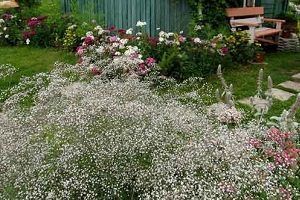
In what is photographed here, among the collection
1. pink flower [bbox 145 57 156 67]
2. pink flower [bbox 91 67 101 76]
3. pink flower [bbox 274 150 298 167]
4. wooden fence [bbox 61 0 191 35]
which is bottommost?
pink flower [bbox 274 150 298 167]

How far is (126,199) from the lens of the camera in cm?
370

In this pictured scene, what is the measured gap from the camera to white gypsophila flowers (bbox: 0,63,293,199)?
131 inches

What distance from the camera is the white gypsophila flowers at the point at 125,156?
131 inches

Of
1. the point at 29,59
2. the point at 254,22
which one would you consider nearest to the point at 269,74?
the point at 254,22

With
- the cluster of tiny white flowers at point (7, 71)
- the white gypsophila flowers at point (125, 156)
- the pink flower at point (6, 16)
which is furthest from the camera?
the pink flower at point (6, 16)

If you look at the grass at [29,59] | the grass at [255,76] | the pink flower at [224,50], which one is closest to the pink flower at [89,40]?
the grass at [29,59]

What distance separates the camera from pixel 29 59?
894cm

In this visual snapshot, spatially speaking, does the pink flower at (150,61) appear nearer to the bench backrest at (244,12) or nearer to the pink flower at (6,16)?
the bench backrest at (244,12)

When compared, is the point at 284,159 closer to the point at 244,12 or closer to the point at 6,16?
the point at 244,12

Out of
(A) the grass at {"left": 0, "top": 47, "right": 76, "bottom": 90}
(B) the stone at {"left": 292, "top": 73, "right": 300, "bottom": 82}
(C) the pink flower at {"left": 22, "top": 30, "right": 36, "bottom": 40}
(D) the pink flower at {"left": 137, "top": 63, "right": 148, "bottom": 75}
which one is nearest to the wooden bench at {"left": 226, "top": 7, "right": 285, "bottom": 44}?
(B) the stone at {"left": 292, "top": 73, "right": 300, "bottom": 82}

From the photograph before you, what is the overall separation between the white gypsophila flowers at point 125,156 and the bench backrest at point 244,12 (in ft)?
17.1

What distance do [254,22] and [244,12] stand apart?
2.63 feet

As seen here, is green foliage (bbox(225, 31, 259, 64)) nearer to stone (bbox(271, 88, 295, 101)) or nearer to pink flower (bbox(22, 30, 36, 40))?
stone (bbox(271, 88, 295, 101))

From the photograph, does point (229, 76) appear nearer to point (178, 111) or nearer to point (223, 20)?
point (223, 20)
